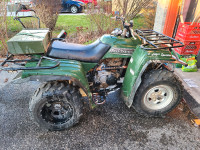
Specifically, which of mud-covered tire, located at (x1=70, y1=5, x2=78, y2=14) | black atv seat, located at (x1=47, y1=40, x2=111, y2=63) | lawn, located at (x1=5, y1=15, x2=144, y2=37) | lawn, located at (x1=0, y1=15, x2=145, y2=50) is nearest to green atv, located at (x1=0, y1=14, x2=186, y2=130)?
black atv seat, located at (x1=47, y1=40, x2=111, y2=63)

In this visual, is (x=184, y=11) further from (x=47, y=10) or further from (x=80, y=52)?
(x=47, y=10)

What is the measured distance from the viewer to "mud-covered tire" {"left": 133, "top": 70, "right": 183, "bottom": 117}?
2.89 m

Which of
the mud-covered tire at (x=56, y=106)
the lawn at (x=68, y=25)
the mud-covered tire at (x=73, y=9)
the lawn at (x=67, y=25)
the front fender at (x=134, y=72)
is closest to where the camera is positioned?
the mud-covered tire at (x=56, y=106)

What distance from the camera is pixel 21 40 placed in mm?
2498

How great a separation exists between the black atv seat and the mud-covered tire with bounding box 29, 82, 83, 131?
0.51 m

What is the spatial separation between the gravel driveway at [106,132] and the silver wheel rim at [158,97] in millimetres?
263

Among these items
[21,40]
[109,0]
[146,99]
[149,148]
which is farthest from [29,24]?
[149,148]

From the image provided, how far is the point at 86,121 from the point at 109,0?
6.13m

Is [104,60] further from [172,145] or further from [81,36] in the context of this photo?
[81,36]

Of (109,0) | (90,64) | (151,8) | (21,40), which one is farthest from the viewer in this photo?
(151,8)

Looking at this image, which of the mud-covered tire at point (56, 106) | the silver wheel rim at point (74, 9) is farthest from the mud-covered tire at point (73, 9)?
the mud-covered tire at point (56, 106)

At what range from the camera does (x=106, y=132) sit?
2863 millimetres

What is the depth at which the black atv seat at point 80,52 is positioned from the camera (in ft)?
9.57

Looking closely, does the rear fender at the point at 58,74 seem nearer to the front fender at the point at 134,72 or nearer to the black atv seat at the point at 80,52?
the black atv seat at the point at 80,52
